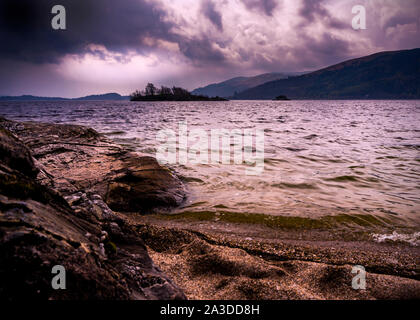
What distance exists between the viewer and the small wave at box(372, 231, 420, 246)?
140 inches

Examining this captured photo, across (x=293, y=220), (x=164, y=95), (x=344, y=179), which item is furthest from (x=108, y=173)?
(x=164, y=95)

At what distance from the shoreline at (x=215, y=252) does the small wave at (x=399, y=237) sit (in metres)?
0.13

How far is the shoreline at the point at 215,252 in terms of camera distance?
220 cm

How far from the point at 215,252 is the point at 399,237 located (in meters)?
3.02

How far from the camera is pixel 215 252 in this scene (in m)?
3.00

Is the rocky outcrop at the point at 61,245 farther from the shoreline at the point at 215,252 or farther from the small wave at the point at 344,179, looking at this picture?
the small wave at the point at 344,179

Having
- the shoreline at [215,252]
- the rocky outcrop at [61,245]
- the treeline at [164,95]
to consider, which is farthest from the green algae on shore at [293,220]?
the treeline at [164,95]

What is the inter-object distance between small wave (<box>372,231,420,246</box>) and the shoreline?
0.13 meters

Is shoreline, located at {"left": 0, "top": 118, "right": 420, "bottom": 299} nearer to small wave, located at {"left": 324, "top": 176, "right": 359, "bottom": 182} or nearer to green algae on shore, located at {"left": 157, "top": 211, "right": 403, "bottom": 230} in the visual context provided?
green algae on shore, located at {"left": 157, "top": 211, "right": 403, "bottom": 230}

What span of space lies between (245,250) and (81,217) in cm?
215

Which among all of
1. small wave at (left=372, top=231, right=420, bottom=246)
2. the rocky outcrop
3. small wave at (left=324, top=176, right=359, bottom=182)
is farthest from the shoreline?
small wave at (left=324, top=176, right=359, bottom=182)

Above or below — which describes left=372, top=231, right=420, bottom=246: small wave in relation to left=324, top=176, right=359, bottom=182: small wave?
below
